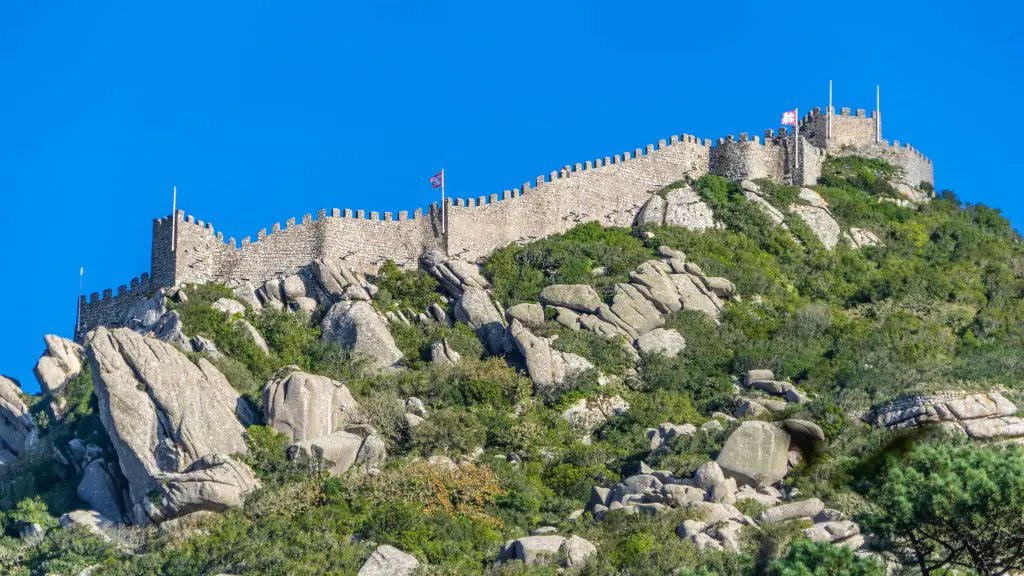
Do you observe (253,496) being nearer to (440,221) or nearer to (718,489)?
(718,489)

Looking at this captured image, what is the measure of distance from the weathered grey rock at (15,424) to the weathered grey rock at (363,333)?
328 inches

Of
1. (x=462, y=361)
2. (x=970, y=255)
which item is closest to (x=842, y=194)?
(x=970, y=255)

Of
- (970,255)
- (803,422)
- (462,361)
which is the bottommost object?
(803,422)

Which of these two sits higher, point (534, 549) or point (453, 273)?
A: point (453, 273)

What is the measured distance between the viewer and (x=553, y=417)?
40281 mm

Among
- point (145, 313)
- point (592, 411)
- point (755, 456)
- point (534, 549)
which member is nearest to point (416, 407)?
point (592, 411)

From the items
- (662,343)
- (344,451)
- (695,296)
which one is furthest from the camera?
(695,296)

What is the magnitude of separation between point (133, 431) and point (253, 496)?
11.7ft

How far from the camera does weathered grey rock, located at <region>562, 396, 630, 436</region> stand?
4022 centimetres

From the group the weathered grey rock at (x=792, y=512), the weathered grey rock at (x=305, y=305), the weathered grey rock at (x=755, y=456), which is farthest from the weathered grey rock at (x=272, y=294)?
the weathered grey rock at (x=792, y=512)

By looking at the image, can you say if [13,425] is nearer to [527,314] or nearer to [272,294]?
[272,294]

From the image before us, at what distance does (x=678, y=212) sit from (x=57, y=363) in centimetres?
2011

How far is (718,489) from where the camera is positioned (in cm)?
3403

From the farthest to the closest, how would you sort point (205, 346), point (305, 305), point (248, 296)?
point (248, 296)
point (305, 305)
point (205, 346)
